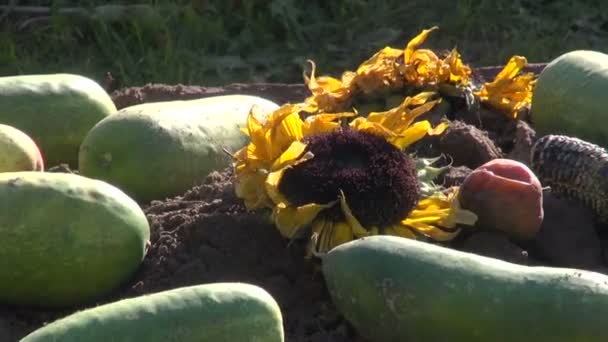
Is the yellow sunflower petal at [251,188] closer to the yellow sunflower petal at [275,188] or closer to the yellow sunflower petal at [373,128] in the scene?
the yellow sunflower petal at [275,188]

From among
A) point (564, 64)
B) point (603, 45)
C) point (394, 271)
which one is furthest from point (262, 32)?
point (394, 271)

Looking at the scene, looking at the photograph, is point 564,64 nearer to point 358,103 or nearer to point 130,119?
point 358,103

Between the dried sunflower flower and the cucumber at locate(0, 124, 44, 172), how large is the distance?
3.72ft

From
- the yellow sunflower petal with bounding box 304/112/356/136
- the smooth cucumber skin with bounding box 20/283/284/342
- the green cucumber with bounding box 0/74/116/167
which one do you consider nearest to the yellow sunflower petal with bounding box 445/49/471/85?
the yellow sunflower petal with bounding box 304/112/356/136

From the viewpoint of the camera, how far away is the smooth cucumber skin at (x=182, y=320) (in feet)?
6.29

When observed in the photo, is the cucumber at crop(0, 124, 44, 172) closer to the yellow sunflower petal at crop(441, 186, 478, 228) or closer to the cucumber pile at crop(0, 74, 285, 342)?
the cucumber pile at crop(0, 74, 285, 342)

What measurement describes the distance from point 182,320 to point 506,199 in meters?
0.82

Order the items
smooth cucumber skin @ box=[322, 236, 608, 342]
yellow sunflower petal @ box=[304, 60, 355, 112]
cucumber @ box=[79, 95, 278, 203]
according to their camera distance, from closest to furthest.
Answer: smooth cucumber skin @ box=[322, 236, 608, 342] → cucumber @ box=[79, 95, 278, 203] → yellow sunflower petal @ box=[304, 60, 355, 112]

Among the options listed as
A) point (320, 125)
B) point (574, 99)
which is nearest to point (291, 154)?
point (320, 125)

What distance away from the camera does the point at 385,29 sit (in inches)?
228

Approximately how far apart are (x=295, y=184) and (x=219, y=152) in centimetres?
48

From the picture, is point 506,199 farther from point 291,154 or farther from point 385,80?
point 385,80

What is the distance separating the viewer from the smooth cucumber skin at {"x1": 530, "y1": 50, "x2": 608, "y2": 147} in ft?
9.94

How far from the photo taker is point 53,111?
10.2ft
